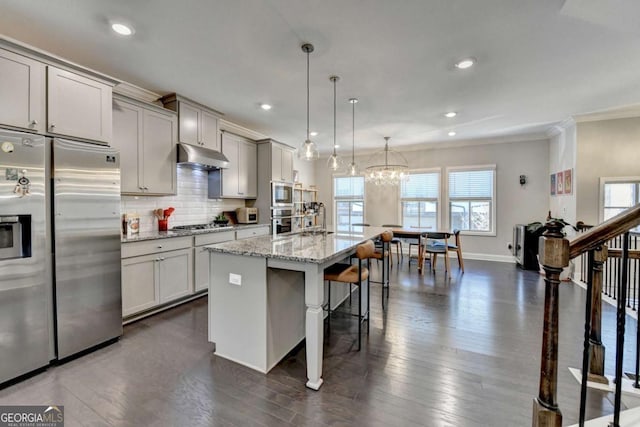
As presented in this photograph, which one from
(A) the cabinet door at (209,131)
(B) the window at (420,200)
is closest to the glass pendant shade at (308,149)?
(A) the cabinet door at (209,131)

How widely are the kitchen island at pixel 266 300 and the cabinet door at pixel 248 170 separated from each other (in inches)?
105

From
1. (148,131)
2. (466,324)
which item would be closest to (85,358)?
(148,131)

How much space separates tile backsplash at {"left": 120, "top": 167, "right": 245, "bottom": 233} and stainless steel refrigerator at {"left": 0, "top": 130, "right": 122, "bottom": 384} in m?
1.07

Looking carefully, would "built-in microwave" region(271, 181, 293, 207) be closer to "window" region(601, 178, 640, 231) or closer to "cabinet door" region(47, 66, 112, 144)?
"cabinet door" region(47, 66, 112, 144)

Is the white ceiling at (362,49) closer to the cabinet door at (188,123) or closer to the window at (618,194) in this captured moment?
the cabinet door at (188,123)

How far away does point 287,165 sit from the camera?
5.57 metres

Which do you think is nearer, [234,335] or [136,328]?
[234,335]

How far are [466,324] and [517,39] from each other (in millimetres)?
2797

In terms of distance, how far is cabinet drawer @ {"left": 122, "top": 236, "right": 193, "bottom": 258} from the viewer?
288 centimetres

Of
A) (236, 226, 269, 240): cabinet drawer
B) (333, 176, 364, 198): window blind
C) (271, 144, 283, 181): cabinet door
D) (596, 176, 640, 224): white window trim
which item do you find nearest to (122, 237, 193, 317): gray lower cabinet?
(236, 226, 269, 240): cabinet drawer

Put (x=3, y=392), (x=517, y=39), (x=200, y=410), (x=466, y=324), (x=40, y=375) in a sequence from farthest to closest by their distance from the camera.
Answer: (x=466, y=324), (x=517, y=39), (x=40, y=375), (x=3, y=392), (x=200, y=410)

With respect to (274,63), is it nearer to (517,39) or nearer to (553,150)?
(517,39)

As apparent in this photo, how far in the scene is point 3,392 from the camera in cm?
190

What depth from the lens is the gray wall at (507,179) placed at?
579 cm
